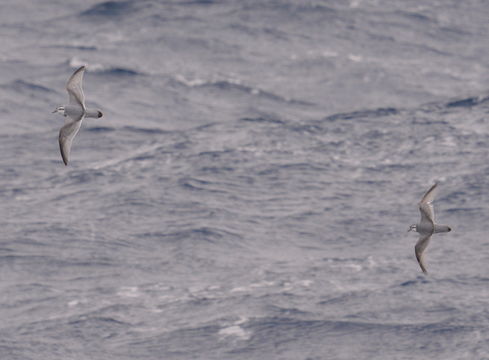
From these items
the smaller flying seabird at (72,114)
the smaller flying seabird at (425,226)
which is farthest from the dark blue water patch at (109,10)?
the smaller flying seabird at (425,226)

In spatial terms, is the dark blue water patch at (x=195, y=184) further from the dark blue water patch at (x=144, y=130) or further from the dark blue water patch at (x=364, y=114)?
the dark blue water patch at (x=364, y=114)

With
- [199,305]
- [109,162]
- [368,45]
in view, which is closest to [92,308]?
[199,305]

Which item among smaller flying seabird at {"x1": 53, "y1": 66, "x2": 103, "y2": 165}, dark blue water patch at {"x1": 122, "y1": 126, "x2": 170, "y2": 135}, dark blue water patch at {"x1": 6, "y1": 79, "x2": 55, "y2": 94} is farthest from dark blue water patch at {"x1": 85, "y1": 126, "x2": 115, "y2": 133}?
smaller flying seabird at {"x1": 53, "y1": 66, "x2": 103, "y2": 165}

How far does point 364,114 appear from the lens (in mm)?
56094

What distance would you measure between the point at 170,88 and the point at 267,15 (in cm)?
1058

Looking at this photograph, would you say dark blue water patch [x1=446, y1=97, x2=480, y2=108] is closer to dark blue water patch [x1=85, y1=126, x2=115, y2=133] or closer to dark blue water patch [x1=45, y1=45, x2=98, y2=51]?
dark blue water patch [x1=85, y1=126, x2=115, y2=133]

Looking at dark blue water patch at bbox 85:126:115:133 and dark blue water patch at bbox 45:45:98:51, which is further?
dark blue water patch at bbox 45:45:98:51

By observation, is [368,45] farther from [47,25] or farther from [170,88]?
[47,25]

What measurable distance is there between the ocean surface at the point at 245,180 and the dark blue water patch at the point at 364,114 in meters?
0.09

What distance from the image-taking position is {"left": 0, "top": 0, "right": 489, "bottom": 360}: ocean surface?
39.3 metres

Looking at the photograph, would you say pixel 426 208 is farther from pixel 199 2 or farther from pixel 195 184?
pixel 199 2

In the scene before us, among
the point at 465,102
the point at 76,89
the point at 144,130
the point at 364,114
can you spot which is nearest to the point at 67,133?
the point at 76,89

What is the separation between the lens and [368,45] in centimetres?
6544

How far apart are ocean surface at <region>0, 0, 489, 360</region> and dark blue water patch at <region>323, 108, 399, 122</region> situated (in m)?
0.09
